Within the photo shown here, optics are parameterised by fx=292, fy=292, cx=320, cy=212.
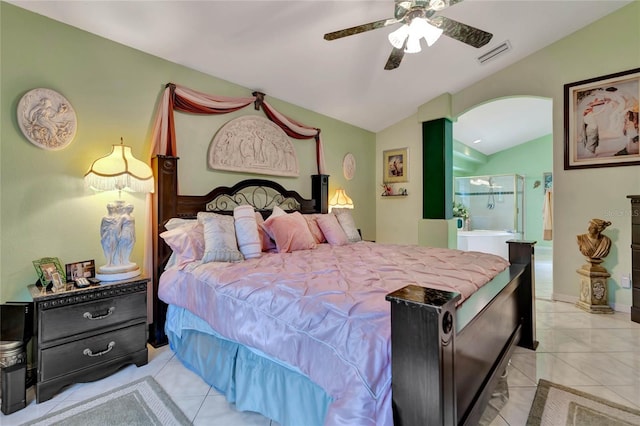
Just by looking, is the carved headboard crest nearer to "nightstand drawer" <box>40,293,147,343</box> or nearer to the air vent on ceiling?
"nightstand drawer" <box>40,293,147,343</box>

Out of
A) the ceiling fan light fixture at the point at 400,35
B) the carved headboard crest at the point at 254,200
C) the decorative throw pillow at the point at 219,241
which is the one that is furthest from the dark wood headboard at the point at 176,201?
the ceiling fan light fixture at the point at 400,35

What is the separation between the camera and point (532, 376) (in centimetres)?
199

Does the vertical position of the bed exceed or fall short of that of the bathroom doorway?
it falls short

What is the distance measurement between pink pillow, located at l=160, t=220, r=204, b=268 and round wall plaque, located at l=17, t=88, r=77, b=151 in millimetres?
988

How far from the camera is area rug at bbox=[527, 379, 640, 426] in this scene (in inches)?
61.3

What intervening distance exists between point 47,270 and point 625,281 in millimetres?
5303

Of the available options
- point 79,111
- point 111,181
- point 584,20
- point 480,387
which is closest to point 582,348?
point 480,387

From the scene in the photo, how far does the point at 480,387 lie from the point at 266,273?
1.28 m

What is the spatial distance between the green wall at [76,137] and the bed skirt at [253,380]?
1.09 m

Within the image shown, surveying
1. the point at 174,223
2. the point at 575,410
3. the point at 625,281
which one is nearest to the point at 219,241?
the point at 174,223

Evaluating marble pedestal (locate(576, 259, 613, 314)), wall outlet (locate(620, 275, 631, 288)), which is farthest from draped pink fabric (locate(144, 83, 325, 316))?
wall outlet (locate(620, 275, 631, 288))

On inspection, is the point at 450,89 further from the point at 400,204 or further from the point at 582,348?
the point at 582,348

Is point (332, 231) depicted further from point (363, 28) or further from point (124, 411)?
point (124, 411)

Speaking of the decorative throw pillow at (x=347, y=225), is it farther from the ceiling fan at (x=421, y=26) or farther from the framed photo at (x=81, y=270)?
the framed photo at (x=81, y=270)
